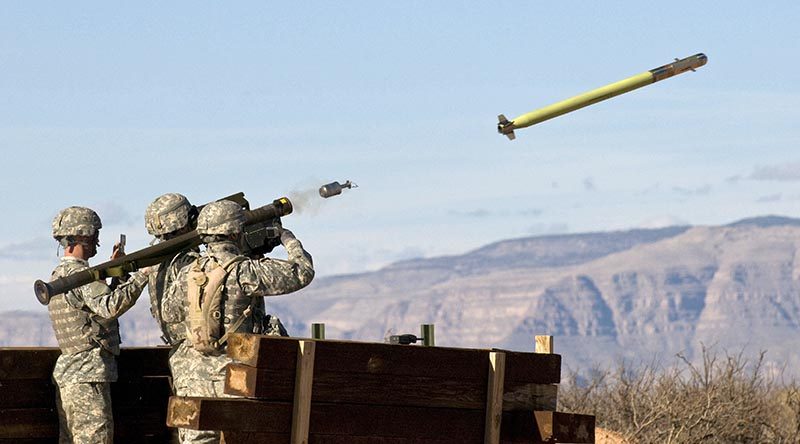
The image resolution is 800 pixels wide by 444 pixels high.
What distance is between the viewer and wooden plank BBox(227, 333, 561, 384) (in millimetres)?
8391

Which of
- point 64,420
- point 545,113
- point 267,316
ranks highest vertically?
point 545,113

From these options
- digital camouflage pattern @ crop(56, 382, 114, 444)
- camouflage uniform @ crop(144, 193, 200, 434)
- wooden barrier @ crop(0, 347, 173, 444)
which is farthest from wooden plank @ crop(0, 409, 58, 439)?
camouflage uniform @ crop(144, 193, 200, 434)

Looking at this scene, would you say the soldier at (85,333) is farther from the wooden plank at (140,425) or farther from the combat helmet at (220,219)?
the combat helmet at (220,219)

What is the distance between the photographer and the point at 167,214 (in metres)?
10.1

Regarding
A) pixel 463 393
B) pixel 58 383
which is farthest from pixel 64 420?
pixel 463 393

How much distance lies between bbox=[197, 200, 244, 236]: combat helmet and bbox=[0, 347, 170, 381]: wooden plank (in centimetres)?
127

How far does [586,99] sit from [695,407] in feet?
22.5

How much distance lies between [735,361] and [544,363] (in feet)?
39.5

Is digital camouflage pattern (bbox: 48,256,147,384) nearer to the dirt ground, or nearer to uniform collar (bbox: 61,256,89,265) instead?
uniform collar (bbox: 61,256,89,265)

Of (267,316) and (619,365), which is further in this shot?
(619,365)

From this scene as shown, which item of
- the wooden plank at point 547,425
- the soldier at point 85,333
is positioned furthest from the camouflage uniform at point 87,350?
the wooden plank at point 547,425

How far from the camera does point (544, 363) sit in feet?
31.0

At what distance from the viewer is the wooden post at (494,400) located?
30.2 ft

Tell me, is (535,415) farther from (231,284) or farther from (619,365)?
(619,365)
